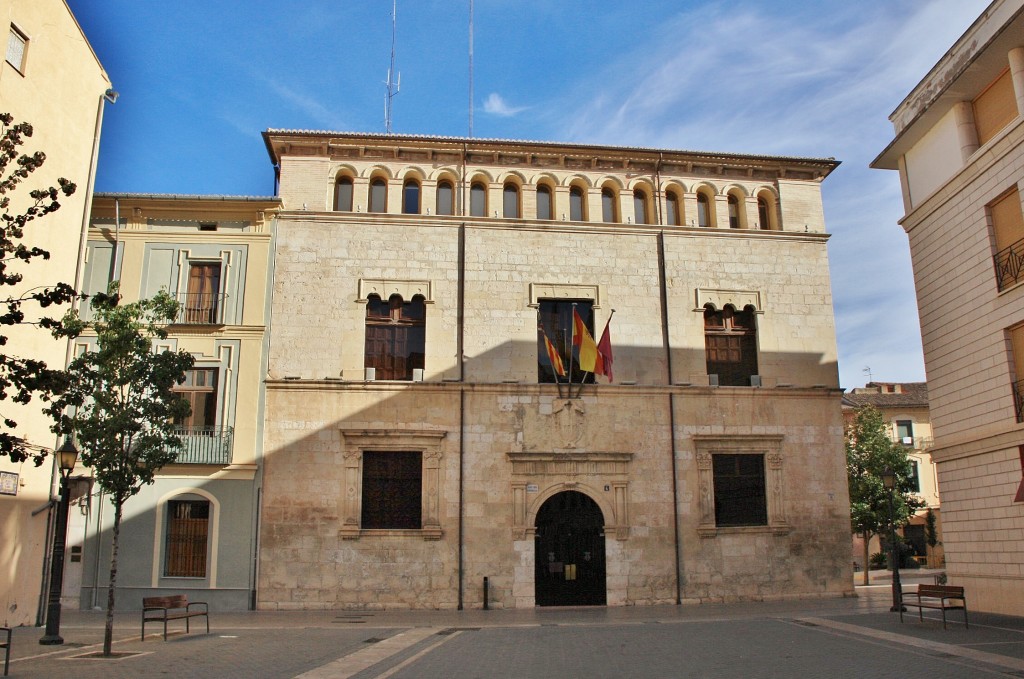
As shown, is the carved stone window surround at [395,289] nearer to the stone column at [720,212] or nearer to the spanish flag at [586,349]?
the spanish flag at [586,349]

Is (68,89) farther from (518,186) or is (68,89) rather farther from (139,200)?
(518,186)

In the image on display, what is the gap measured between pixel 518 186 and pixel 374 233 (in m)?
4.47

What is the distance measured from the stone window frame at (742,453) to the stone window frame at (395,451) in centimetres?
707

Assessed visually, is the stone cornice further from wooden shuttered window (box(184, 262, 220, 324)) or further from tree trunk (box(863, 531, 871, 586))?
tree trunk (box(863, 531, 871, 586))

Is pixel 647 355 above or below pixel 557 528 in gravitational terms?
above

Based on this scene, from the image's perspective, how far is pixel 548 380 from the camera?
22.6 metres

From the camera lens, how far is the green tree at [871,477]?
3600 centimetres

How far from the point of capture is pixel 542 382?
73.8ft

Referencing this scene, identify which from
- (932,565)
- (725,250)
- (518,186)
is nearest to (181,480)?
(518,186)

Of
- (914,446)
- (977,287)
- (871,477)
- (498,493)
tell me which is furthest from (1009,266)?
(914,446)

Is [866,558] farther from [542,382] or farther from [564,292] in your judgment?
[564,292]

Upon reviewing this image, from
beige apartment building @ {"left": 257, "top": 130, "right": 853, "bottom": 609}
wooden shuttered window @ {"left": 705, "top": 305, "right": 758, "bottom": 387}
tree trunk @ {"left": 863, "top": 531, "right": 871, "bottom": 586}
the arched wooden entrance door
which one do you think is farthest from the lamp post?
tree trunk @ {"left": 863, "top": 531, "right": 871, "bottom": 586}

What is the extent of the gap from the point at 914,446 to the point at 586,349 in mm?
37462

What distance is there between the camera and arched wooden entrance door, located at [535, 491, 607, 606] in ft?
70.4
